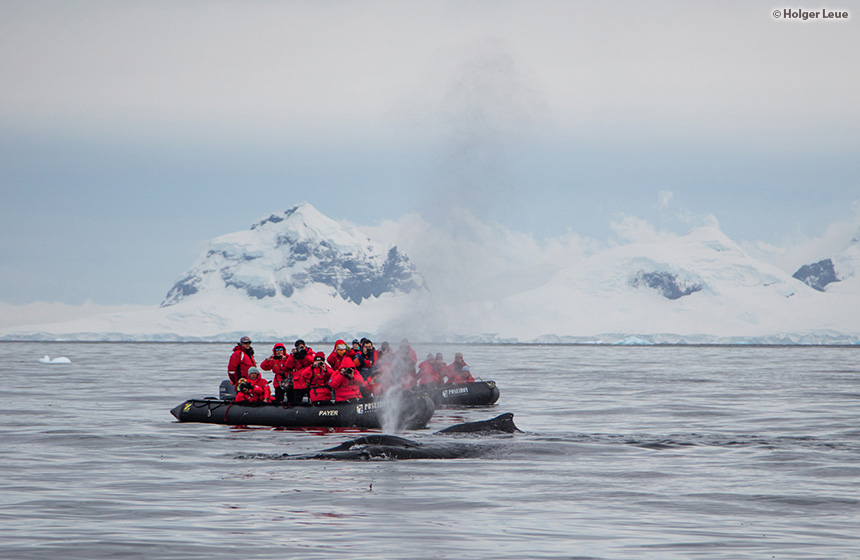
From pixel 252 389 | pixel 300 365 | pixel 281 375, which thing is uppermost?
pixel 300 365

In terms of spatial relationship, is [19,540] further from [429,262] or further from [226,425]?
[429,262]

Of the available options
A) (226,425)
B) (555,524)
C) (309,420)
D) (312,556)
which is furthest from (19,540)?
(226,425)

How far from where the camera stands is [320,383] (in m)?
26.3

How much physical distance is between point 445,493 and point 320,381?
11.4 m

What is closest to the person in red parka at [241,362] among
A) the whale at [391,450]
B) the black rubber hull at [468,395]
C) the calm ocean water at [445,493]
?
the calm ocean water at [445,493]

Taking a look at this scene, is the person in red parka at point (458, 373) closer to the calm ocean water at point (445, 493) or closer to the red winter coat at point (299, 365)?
the calm ocean water at point (445, 493)

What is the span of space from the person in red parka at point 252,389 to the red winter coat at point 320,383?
1.67 meters

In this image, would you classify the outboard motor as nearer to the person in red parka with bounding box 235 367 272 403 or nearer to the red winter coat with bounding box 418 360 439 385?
the person in red parka with bounding box 235 367 272 403

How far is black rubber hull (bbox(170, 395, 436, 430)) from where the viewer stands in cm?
2564

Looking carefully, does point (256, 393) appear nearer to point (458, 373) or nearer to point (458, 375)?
point (458, 375)

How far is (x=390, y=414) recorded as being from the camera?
25797 mm

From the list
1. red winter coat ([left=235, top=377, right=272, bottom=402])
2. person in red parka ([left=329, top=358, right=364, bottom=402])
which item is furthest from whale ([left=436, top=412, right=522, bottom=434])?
red winter coat ([left=235, top=377, right=272, bottom=402])

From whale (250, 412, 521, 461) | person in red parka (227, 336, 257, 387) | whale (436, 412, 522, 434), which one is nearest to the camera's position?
whale (250, 412, 521, 461)

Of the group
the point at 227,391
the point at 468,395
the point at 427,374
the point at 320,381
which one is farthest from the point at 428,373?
the point at 320,381
